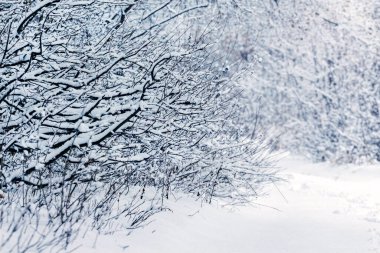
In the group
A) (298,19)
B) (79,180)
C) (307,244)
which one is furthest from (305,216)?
(298,19)

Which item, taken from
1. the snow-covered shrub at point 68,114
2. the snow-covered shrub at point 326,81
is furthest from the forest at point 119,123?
the snow-covered shrub at point 326,81

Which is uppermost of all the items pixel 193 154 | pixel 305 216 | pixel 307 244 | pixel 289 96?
pixel 289 96

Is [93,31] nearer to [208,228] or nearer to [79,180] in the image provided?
[79,180]

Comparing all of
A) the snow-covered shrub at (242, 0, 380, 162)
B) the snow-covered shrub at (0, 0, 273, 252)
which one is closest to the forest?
the snow-covered shrub at (0, 0, 273, 252)

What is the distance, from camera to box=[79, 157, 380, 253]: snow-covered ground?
6.07m

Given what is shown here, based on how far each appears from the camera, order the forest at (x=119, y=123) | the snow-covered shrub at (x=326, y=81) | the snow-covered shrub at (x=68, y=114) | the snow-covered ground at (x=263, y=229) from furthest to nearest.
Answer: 1. the snow-covered shrub at (x=326, y=81)
2. the snow-covered ground at (x=263, y=229)
3. the forest at (x=119, y=123)
4. the snow-covered shrub at (x=68, y=114)

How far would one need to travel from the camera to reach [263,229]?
8273 millimetres

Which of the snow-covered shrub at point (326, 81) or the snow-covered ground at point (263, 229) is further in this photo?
the snow-covered shrub at point (326, 81)

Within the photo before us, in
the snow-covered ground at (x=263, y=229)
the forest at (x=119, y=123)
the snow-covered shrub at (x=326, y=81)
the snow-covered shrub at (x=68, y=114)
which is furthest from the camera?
the snow-covered shrub at (x=326, y=81)

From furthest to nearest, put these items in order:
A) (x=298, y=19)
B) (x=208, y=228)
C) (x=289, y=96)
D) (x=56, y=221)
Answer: (x=289, y=96), (x=298, y=19), (x=208, y=228), (x=56, y=221)

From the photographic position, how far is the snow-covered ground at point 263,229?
607cm

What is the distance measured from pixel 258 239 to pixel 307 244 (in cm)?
61

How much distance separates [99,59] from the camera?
6.07m

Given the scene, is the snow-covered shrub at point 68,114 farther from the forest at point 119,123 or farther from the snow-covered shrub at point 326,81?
the snow-covered shrub at point 326,81
